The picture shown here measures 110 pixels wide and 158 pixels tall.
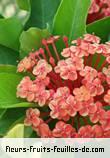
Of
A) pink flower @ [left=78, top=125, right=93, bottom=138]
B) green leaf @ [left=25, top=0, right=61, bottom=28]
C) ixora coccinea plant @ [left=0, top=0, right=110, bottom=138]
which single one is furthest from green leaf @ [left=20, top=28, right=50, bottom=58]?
pink flower @ [left=78, top=125, right=93, bottom=138]

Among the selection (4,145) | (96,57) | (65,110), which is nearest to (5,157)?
(4,145)

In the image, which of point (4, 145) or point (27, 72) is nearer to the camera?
point (4, 145)

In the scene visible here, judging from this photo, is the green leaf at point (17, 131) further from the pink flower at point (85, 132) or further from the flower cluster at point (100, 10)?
the flower cluster at point (100, 10)

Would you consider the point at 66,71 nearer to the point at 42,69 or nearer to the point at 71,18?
the point at 42,69

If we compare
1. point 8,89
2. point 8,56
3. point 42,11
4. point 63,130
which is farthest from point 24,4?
point 63,130

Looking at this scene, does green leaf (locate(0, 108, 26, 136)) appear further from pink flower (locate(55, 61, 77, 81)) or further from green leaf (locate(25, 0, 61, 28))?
green leaf (locate(25, 0, 61, 28))

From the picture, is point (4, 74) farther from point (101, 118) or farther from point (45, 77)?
point (101, 118)
